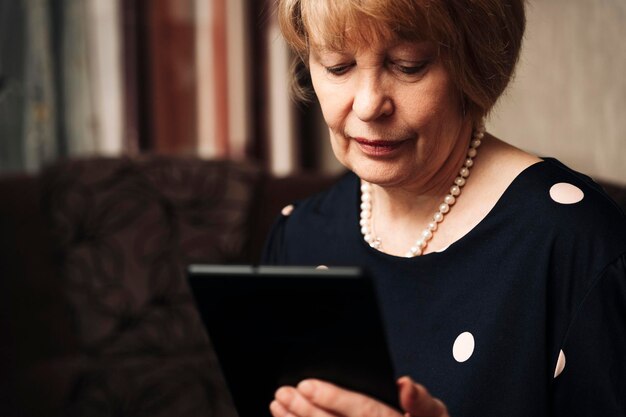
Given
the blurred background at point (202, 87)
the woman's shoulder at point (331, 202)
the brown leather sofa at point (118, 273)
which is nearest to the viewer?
the woman's shoulder at point (331, 202)

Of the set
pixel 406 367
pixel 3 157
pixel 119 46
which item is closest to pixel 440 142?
pixel 406 367

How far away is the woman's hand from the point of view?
0.92 m

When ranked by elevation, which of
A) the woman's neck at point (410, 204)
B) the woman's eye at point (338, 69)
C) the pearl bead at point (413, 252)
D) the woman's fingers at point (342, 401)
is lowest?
the woman's fingers at point (342, 401)

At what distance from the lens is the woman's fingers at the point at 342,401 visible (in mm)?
932

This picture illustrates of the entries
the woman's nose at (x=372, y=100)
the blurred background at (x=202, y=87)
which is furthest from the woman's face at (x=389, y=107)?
the blurred background at (x=202, y=87)

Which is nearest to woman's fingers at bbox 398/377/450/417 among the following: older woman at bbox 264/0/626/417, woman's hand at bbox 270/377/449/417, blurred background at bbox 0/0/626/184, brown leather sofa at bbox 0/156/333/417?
woman's hand at bbox 270/377/449/417

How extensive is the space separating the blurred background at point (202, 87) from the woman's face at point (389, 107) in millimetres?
850

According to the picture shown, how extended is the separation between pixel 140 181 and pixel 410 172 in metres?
1.51

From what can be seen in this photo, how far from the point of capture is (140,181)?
2547mm

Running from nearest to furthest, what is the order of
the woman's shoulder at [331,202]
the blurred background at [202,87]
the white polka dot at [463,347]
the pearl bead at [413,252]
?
the white polka dot at [463,347]
the pearl bead at [413,252]
the woman's shoulder at [331,202]
the blurred background at [202,87]

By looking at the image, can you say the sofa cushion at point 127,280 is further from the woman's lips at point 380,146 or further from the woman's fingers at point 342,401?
the woman's fingers at point 342,401

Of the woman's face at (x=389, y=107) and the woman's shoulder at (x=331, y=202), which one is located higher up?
the woman's face at (x=389, y=107)

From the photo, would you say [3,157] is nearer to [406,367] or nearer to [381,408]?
[406,367]

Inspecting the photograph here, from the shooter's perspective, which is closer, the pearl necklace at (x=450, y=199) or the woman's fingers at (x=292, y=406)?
the woman's fingers at (x=292, y=406)
